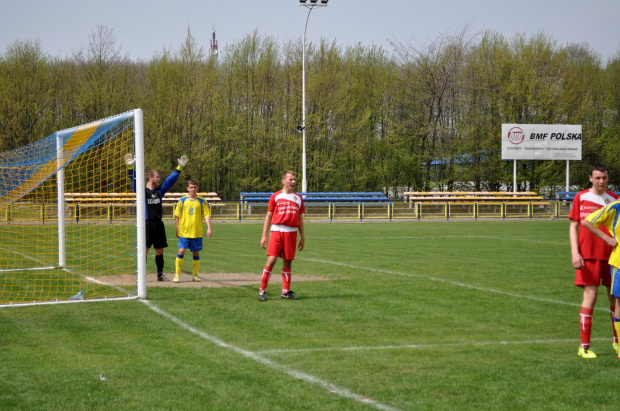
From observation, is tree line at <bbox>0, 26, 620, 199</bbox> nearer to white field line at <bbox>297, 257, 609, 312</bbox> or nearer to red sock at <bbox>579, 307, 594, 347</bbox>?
white field line at <bbox>297, 257, 609, 312</bbox>

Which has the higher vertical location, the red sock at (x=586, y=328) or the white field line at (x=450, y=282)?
the red sock at (x=586, y=328)

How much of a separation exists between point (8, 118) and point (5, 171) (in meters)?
33.0

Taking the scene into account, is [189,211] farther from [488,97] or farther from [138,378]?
[488,97]

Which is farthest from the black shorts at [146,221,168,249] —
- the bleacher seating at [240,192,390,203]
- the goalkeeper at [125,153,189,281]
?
the bleacher seating at [240,192,390,203]

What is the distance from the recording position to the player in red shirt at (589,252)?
709cm

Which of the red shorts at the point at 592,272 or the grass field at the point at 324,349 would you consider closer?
the grass field at the point at 324,349

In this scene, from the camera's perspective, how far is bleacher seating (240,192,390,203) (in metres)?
43.7

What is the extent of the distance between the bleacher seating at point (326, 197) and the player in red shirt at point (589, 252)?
3478 cm

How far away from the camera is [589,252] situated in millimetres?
7199

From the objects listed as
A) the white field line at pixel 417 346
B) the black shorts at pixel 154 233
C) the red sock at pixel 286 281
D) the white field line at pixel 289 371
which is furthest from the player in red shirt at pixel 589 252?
the black shorts at pixel 154 233

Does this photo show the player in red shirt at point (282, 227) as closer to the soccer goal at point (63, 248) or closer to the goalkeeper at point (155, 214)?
the soccer goal at point (63, 248)

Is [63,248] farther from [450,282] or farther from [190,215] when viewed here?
[450,282]

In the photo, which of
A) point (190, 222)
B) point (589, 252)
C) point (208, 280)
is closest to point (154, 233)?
point (190, 222)

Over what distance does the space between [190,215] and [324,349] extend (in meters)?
6.25
